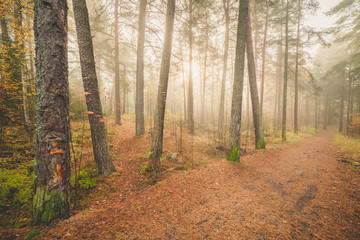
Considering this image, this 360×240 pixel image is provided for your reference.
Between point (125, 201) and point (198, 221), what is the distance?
1.83 metres

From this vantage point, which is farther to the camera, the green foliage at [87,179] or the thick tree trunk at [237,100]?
the thick tree trunk at [237,100]

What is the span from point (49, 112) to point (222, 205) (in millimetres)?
3746

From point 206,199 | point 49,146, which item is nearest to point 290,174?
point 206,199

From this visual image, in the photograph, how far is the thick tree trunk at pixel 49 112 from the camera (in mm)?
2221

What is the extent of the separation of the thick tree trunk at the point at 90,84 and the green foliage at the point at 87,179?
23cm

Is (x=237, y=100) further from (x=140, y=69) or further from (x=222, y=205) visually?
(x=140, y=69)

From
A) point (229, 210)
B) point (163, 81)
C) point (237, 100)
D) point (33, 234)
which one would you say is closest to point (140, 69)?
point (163, 81)

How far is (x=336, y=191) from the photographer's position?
3.32m

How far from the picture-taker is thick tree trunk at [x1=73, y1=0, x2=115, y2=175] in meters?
3.59

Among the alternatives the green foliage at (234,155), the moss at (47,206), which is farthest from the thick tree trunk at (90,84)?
the green foliage at (234,155)

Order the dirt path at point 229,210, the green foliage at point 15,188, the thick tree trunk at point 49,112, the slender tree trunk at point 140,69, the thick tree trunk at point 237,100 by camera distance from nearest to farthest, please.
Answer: the dirt path at point 229,210
the thick tree trunk at point 49,112
the green foliage at point 15,188
the thick tree trunk at point 237,100
the slender tree trunk at point 140,69

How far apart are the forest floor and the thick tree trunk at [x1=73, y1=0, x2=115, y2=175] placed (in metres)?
0.74

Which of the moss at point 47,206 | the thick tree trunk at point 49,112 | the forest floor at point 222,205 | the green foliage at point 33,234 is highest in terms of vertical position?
the thick tree trunk at point 49,112

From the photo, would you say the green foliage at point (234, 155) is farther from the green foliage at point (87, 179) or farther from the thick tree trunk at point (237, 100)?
the green foliage at point (87, 179)
